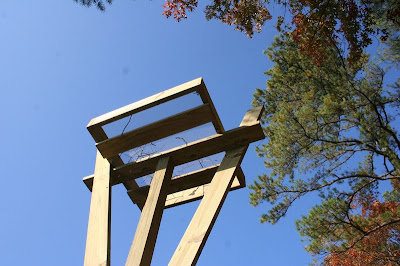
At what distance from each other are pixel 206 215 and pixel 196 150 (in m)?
0.55

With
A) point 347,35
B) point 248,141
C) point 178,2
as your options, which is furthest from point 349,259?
point 248,141

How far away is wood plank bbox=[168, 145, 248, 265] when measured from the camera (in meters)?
1.75

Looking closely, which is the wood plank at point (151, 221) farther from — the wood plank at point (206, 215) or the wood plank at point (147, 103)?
the wood plank at point (147, 103)

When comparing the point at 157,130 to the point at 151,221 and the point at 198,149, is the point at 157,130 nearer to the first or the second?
the point at 198,149

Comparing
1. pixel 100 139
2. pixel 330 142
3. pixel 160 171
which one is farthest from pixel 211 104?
pixel 330 142

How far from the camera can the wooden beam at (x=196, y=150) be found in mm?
2266

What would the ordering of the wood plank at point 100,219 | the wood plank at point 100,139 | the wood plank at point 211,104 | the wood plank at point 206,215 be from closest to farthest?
the wood plank at point 206,215, the wood plank at point 100,219, the wood plank at point 211,104, the wood plank at point 100,139

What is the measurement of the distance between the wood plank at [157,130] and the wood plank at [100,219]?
113 mm

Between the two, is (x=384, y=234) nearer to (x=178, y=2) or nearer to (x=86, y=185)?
(x=178, y=2)

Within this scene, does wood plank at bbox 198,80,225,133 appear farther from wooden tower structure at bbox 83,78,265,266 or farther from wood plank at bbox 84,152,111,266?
wood plank at bbox 84,152,111,266

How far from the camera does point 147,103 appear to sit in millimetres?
2352

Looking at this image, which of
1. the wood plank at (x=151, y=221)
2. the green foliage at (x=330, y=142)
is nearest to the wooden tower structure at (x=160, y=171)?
the wood plank at (x=151, y=221)

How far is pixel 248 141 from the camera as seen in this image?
89.6 inches

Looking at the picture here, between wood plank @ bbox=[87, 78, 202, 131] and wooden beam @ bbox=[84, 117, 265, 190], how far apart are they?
301mm
